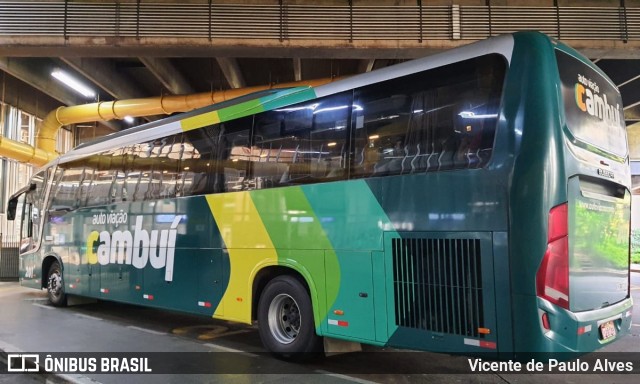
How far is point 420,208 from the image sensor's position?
184 inches

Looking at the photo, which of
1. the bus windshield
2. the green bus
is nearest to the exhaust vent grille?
the green bus

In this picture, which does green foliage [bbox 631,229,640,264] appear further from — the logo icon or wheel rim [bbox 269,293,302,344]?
the logo icon

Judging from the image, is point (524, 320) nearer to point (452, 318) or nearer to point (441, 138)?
point (452, 318)

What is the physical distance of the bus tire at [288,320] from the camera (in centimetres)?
567

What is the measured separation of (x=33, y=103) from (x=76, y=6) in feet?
37.4

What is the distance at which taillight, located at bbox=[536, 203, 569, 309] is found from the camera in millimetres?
3943

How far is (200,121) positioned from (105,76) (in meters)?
7.99

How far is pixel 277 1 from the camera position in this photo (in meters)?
9.23

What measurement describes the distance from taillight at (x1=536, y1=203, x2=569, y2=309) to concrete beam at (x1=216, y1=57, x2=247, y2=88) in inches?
373

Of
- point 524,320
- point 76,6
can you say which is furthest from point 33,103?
point 524,320

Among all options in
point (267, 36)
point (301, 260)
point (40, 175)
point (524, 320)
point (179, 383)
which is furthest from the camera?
point (40, 175)

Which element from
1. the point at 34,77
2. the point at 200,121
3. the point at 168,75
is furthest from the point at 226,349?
the point at 34,77

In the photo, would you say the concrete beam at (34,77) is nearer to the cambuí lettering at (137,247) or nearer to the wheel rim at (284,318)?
the cambuí lettering at (137,247)

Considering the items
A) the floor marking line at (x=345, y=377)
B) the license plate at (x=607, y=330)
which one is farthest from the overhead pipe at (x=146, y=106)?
the license plate at (x=607, y=330)
